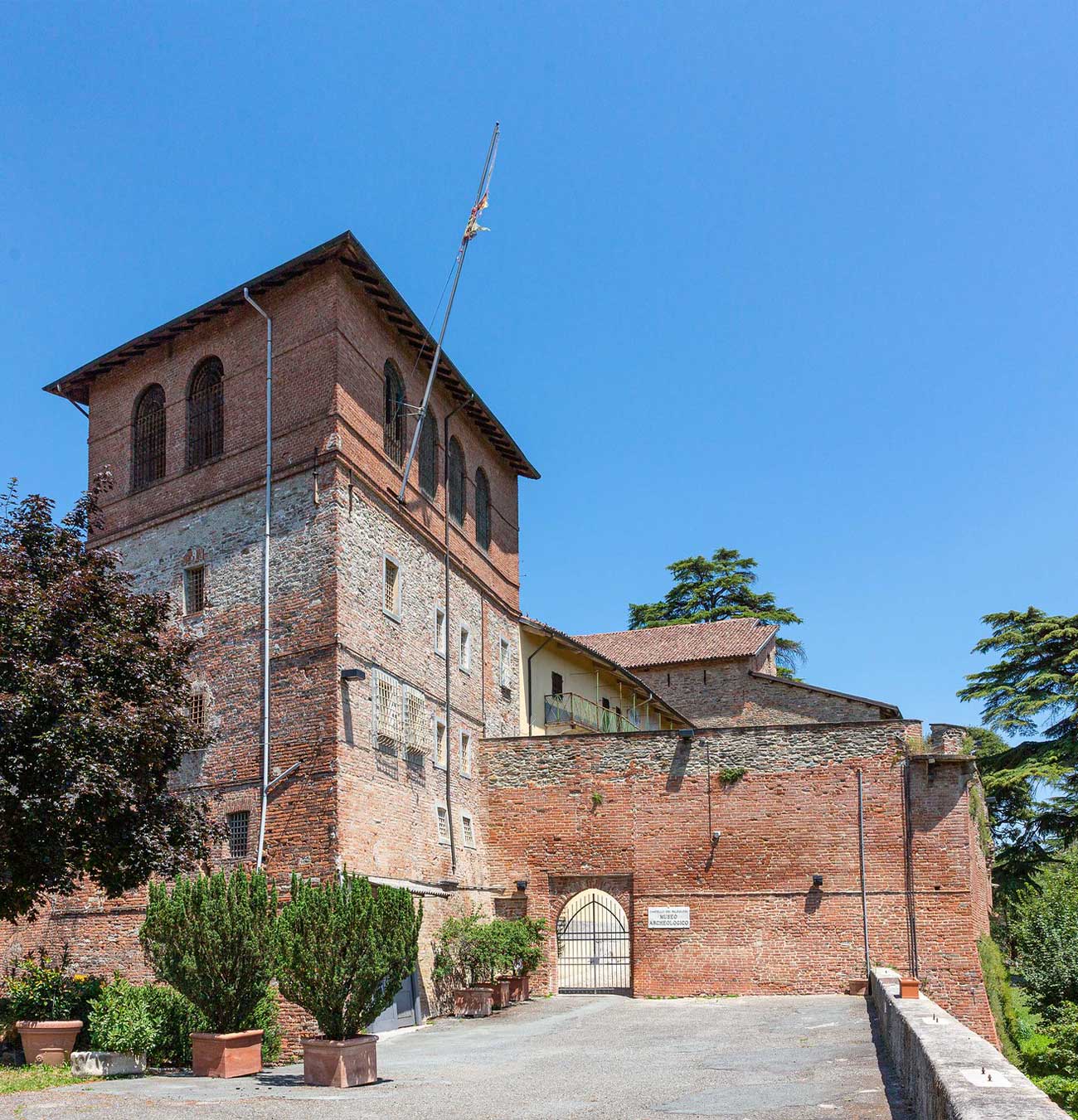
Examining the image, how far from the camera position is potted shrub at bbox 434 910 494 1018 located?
863 inches

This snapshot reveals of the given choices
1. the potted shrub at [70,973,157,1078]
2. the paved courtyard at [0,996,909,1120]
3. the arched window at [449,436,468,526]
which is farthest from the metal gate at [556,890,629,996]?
the potted shrub at [70,973,157,1078]

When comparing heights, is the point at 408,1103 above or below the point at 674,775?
below

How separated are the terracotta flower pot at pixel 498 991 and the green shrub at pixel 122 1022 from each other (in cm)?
753

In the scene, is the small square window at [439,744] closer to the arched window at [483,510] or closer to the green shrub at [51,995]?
the arched window at [483,510]

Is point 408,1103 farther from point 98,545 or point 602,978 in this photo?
point 602,978

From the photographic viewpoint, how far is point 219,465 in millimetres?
22891

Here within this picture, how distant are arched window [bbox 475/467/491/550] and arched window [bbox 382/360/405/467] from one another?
4392 mm

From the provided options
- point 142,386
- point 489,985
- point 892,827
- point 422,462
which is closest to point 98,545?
point 142,386

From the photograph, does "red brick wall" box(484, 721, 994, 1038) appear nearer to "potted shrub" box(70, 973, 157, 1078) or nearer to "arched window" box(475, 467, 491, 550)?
"arched window" box(475, 467, 491, 550)

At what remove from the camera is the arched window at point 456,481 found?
26.8m

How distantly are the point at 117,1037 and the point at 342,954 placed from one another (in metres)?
4.63

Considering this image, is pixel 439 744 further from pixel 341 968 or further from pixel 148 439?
pixel 341 968

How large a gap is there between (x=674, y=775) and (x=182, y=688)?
1200cm

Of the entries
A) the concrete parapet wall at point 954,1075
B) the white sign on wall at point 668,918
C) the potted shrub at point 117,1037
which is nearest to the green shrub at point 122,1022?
the potted shrub at point 117,1037
